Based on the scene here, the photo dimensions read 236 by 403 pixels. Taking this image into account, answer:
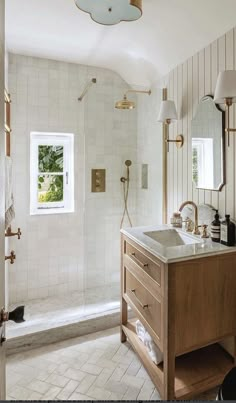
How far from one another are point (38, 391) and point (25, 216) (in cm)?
158

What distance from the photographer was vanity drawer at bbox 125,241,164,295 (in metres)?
1.45

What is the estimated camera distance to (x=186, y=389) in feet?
4.91

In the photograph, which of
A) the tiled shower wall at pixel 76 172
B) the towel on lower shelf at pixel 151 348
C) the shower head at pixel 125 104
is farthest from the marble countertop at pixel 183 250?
the shower head at pixel 125 104

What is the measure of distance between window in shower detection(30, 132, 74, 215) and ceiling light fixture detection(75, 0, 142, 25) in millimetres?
1388

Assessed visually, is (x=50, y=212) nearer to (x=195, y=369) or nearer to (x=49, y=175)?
(x=49, y=175)

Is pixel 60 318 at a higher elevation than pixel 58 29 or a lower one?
lower

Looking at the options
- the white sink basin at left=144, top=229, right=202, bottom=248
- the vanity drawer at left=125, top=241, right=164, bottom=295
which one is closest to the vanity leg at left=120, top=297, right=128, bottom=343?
the vanity drawer at left=125, top=241, right=164, bottom=295

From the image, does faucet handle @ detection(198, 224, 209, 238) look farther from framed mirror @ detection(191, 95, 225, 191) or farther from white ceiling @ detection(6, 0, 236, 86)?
white ceiling @ detection(6, 0, 236, 86)

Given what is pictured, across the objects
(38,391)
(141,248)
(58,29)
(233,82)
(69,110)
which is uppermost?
(58,29)

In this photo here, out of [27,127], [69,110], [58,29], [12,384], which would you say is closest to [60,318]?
[12,384]

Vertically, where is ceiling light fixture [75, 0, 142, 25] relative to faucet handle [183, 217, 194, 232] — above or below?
above

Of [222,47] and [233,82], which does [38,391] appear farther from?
[222,47]

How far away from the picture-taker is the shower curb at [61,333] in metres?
1.99

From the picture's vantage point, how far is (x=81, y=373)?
1759mm
